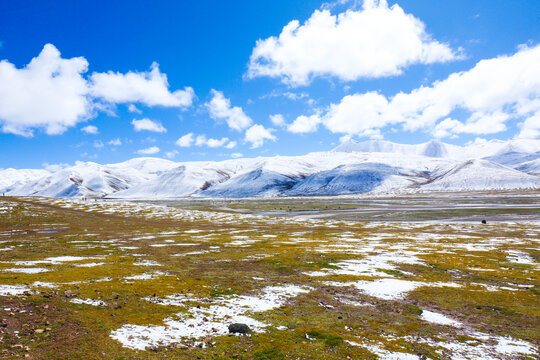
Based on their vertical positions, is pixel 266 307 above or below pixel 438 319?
above

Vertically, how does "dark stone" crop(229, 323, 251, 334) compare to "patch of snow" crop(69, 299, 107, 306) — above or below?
below

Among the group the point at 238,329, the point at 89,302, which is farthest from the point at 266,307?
the point at 89,302

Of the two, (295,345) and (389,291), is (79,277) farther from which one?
(389,291)

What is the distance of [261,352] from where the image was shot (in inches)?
509

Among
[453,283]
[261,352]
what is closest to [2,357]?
[261,352]

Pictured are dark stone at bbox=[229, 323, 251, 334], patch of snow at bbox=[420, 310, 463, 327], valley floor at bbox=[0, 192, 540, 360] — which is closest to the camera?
valley floor at bbox=[0, 192, 540, 360]

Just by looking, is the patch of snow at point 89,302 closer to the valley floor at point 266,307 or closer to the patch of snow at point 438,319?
→ the valley floor at point 266,307

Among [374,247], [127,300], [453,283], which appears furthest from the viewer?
[374,247]

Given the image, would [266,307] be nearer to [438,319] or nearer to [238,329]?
[238,329]

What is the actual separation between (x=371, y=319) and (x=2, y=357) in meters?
17.3

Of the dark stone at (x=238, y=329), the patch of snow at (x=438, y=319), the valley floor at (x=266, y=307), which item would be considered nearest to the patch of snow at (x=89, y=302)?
the valley floor at (x=266, y=307)

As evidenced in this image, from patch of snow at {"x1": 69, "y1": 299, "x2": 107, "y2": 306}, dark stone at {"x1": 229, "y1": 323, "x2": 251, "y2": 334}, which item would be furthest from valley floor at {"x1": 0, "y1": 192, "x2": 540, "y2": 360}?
dark stone at {"x1": 229, "y1": 323, "x2": 251, "y2": 334}

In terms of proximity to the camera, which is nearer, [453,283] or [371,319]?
[371,319]

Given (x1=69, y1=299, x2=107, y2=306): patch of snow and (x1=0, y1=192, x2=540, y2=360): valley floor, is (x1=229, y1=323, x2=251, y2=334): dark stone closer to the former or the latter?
(x1=0, y1=192, x2=540, y2=360): valley floor
